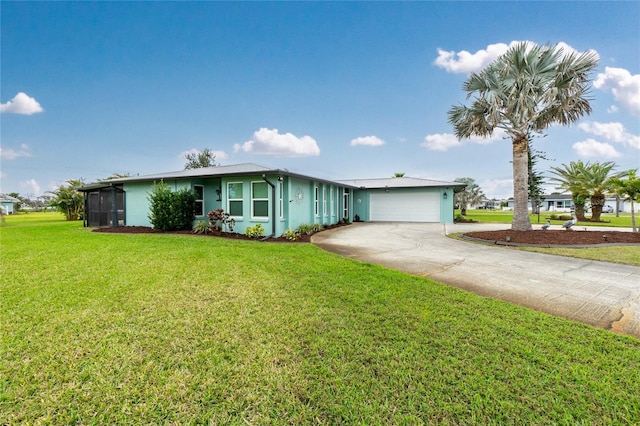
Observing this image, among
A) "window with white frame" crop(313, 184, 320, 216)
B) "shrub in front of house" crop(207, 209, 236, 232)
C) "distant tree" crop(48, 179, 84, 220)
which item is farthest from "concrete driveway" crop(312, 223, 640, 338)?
"distant tree" crop(48, 179, 84, 220)

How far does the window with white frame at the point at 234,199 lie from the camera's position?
11.0m

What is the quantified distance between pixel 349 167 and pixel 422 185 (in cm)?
807

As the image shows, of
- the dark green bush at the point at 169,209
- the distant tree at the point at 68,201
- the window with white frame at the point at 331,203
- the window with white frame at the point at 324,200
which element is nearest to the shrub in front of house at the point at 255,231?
the dark green bush at the point at 169,209

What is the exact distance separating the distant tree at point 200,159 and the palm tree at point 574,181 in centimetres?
3448

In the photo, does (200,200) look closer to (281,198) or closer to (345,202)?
(281,198)

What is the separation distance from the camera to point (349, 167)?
79.5 ft

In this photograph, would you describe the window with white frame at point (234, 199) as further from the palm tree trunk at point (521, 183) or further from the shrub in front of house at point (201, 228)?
the palm tree trunk at point (521, 183)

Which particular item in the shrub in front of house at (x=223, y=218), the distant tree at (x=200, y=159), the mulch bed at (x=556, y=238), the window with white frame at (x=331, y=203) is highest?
the distant tree at (x=200, y=159)

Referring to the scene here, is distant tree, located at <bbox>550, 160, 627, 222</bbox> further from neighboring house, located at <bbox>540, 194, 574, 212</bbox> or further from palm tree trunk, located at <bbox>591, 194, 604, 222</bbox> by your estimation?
neighboring house, located at <bbox>540, 194, 574, 212</bbox>

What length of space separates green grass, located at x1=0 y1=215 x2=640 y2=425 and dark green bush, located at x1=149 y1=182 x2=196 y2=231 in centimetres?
731

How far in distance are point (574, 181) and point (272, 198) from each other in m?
23.6

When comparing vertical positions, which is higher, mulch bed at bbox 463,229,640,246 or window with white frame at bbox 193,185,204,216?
window with white frame at bbox 193,185,204,216

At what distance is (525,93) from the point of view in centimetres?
980

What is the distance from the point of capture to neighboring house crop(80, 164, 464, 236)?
10.4 metres
